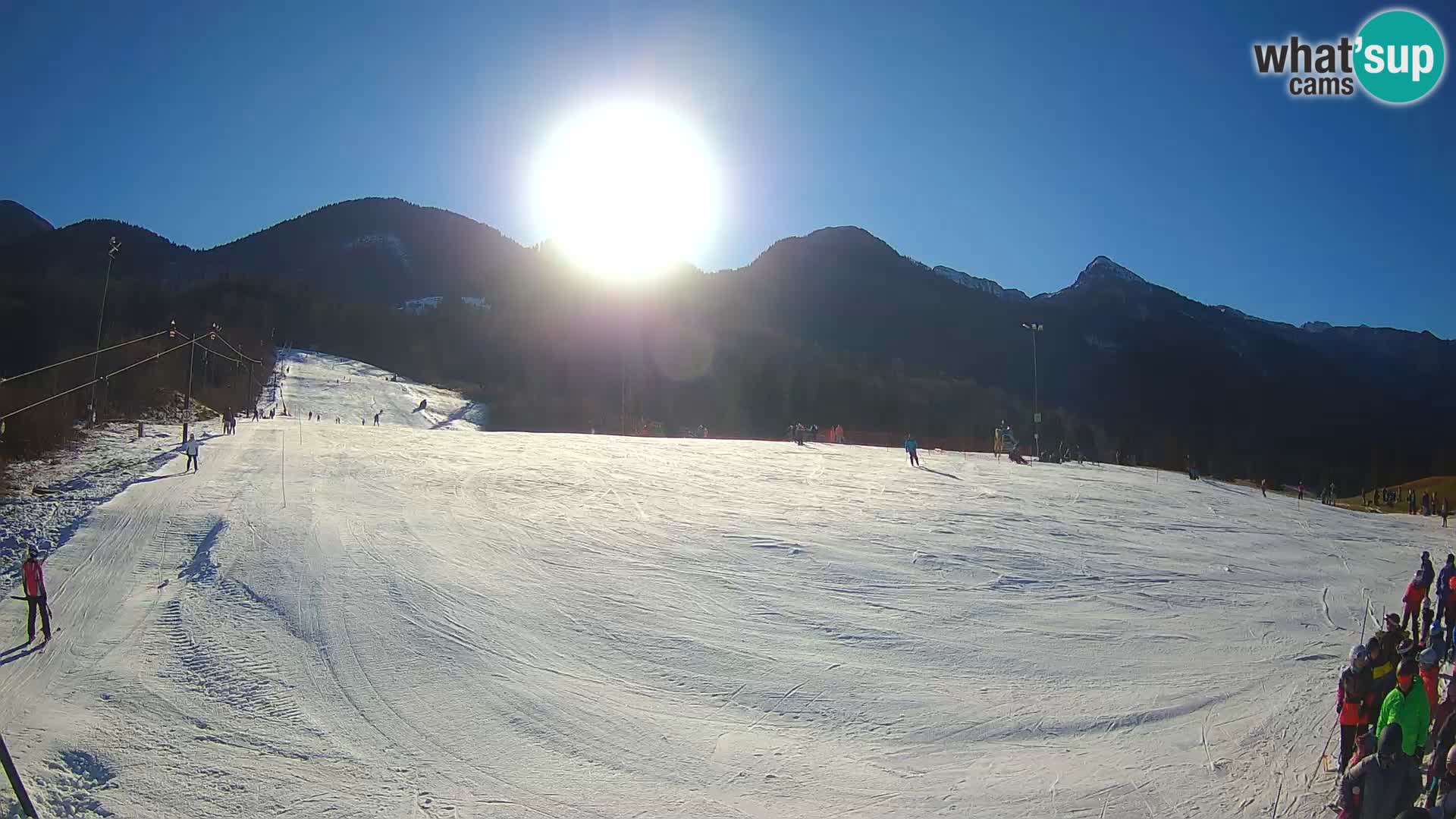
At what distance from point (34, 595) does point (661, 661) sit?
839cm

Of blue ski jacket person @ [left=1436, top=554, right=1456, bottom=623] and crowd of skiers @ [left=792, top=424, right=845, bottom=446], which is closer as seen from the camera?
blue ski jacket person @ [left=1436, top=554, right=1456, bottom=623]

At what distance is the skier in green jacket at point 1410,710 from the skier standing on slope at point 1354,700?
75 cm

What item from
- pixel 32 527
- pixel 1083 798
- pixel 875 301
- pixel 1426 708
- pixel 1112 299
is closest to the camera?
pixel 1426 708

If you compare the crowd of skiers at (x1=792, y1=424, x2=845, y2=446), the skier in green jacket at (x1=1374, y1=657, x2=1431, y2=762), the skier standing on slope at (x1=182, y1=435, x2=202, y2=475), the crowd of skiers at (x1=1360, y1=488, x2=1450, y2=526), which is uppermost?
the crowd of skiers at (x1=792, y1=424, x2=845, y2=446)

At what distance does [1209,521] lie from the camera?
21.2m

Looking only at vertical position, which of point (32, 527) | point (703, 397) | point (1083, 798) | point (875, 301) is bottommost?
point (1083, 798)

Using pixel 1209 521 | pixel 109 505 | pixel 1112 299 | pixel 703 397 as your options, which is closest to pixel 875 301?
pixel 1112 299

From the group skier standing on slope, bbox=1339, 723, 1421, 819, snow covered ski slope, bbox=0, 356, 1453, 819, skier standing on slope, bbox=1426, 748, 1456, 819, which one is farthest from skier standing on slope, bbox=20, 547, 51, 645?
skier standing on slope, bbox=1426, 748, 1456, 819

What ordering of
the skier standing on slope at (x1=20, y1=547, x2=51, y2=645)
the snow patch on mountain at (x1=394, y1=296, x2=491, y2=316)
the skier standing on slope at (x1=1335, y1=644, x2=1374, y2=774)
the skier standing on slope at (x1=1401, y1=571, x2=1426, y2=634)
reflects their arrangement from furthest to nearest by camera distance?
the snow patch on mountain at (x1=394, y1=296, x2=491, y2=316) < the skier standing on slope at (x1=1401, y1=571, x2=1426, y2=634) < the skier standing on slope at (x1=20, y1=547, x2=51, y2=645) < the skier standing on slope at (x1=1335, y1=644, x2=1374, y2=774)

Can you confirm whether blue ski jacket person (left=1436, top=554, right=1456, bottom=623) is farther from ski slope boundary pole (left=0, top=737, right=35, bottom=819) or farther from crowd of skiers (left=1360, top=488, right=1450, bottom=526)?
crowd of skiers (left=1360, top=488, right=1450, bottom=526)

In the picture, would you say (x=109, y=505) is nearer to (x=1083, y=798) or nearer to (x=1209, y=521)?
(x=1083, y=798)

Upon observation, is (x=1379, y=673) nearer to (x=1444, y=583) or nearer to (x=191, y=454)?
(x=1444, y=583)

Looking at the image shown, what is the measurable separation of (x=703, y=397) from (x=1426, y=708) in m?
84.6

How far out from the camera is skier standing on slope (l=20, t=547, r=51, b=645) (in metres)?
9.65
